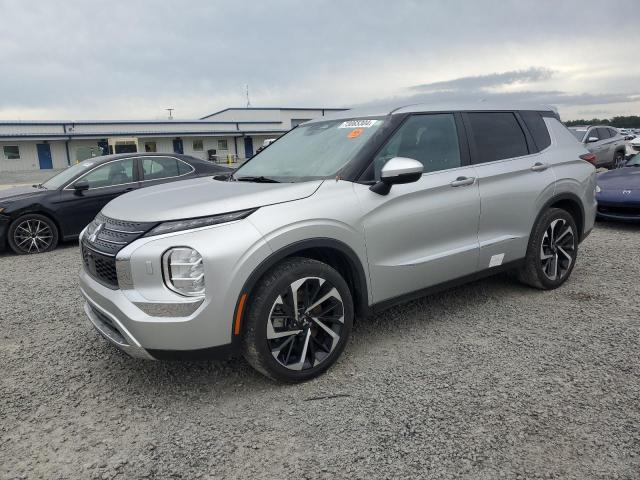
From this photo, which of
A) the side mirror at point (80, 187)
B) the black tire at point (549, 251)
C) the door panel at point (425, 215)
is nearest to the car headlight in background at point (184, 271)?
the door panel at point (425, 215)

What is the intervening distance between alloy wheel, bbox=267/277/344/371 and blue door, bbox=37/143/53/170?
4233 centimetres

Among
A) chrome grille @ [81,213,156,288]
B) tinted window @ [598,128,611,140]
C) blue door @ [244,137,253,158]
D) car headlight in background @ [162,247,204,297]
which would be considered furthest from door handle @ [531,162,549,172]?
blue door @ [244,137,253,158]

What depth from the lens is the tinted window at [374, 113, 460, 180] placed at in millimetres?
3543

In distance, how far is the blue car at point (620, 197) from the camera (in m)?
7.42

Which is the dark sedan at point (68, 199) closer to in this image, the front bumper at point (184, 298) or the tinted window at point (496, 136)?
the tinted window at point (496, 136)

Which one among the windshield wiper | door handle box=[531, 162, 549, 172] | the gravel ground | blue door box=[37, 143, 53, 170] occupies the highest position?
blue door box=[37, 143, 53, 170]

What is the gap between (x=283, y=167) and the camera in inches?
148

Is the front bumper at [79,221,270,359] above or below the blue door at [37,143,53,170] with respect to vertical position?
below

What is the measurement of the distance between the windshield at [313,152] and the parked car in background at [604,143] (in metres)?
13.2

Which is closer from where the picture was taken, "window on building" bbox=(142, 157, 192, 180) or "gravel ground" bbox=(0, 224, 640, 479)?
"gravel ground" bbox=(0, 224, 640, 479)

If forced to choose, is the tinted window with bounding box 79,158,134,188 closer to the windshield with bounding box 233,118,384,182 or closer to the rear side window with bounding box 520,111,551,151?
the windshield with bounding box 233,118,384,182

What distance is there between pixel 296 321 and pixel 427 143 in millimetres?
1761

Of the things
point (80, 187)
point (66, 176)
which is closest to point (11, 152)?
point (66, 176)

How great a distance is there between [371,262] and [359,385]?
80 cm
